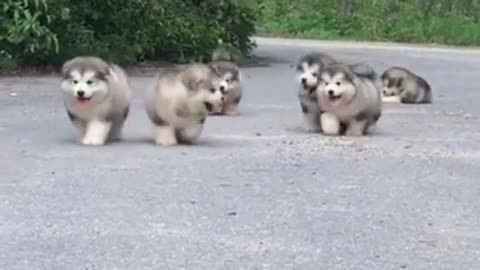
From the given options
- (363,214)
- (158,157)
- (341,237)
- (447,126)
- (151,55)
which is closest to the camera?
(341,237)

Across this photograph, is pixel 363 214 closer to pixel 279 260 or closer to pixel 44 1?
pixel 279 260

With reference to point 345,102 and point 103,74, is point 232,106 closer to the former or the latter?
point 345,102

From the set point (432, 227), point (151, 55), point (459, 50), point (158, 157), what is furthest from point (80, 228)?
point (459, 50)

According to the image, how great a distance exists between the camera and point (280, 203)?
7.71 metres

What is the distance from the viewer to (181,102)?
32.9 ft

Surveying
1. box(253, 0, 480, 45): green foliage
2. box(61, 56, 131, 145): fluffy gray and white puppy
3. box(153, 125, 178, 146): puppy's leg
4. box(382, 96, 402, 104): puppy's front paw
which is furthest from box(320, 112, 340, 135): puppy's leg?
box(253, 0, 480, 45): green foliage

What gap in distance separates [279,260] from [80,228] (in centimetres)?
122

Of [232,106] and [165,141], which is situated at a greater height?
[165,141]

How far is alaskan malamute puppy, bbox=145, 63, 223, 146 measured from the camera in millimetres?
10031

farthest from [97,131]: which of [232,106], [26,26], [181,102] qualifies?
[26,26]

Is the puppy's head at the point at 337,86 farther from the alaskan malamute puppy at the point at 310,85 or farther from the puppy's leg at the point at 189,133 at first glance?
the puppy's leg at the point at 189,133

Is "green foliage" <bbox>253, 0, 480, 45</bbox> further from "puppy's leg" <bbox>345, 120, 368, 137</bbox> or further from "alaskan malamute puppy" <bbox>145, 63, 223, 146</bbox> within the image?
"alaskan malamute puppy" <bbox>145, 63, 223, 146</bbox>

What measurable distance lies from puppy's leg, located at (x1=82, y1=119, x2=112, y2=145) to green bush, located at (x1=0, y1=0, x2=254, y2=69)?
6.91 m

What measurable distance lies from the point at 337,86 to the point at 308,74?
0.64 m
